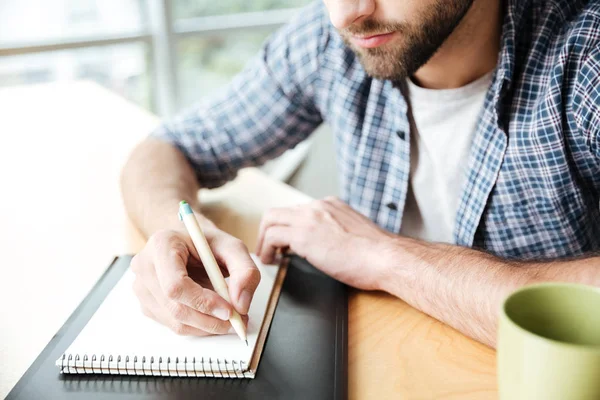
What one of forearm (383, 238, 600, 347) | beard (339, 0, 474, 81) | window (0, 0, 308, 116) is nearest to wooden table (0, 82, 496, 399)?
forearm (383, 238, 600, 347)

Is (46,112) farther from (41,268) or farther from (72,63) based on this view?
(72,63)

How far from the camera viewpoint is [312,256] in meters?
0.90

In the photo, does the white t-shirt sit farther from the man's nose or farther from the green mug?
the green mug

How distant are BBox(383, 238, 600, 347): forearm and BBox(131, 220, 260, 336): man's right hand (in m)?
0.19

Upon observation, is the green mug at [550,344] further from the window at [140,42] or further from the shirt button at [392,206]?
the window at [140,42]

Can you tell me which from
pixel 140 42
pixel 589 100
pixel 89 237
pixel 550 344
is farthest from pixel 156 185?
pixel 140 42

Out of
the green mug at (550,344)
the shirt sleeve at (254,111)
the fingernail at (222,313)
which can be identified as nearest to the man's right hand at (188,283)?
the fingernail at (222,313)

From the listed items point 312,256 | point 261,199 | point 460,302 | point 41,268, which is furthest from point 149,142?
point 460,302

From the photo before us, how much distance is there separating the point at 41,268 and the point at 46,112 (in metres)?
0.82

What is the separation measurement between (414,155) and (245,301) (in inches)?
21.0

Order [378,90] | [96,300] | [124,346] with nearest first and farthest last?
→ 1. [124,346]
2. [96,300]
3. [378,90]

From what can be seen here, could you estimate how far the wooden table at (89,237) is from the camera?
696mm

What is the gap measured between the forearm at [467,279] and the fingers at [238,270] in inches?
6.8

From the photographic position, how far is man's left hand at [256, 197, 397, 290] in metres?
0.85
